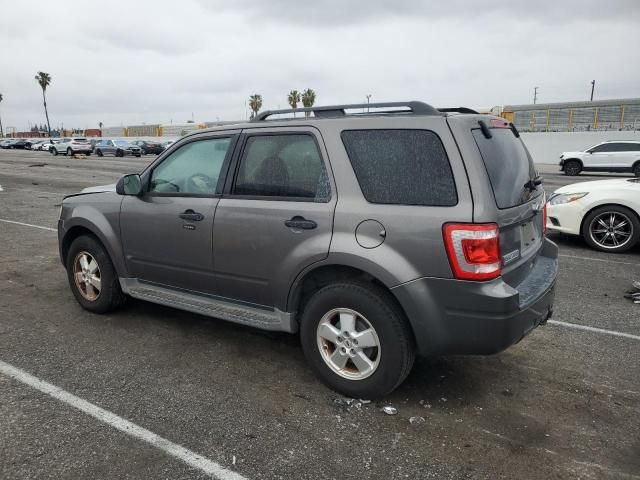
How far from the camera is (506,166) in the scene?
3225mm

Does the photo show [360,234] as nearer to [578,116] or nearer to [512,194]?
[512,194]

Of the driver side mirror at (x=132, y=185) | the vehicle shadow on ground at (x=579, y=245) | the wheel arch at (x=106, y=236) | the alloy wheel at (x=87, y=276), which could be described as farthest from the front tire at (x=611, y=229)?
the alloy wheel at (x=87, y=276)

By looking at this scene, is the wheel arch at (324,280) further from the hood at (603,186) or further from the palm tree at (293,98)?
the palm tree at (293,98)

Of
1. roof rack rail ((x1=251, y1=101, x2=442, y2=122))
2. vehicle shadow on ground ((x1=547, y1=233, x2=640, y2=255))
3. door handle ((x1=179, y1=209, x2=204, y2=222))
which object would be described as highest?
roof rack rail ((x1=251, y1=101, x2=442, y2=122))

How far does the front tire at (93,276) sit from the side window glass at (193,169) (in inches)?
35.1

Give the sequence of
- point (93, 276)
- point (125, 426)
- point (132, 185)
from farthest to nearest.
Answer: point (93, 276), point (132, 185), point (125, 426)

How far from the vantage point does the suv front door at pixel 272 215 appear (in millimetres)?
3301

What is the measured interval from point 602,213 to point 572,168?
58.8 feet

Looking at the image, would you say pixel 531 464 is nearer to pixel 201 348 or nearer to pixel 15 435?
pixel 201 348

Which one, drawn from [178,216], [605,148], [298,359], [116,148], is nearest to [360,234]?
[298,359]

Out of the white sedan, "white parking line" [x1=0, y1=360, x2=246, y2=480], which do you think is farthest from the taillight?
the white sedan

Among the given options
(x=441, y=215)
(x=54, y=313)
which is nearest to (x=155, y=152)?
(x=54, y=313)

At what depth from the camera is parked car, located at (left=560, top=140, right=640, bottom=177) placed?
22266 mm

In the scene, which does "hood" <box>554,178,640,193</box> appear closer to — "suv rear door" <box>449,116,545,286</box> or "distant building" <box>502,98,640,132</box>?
"suv rear door" <box>449,116,545,286</box>
